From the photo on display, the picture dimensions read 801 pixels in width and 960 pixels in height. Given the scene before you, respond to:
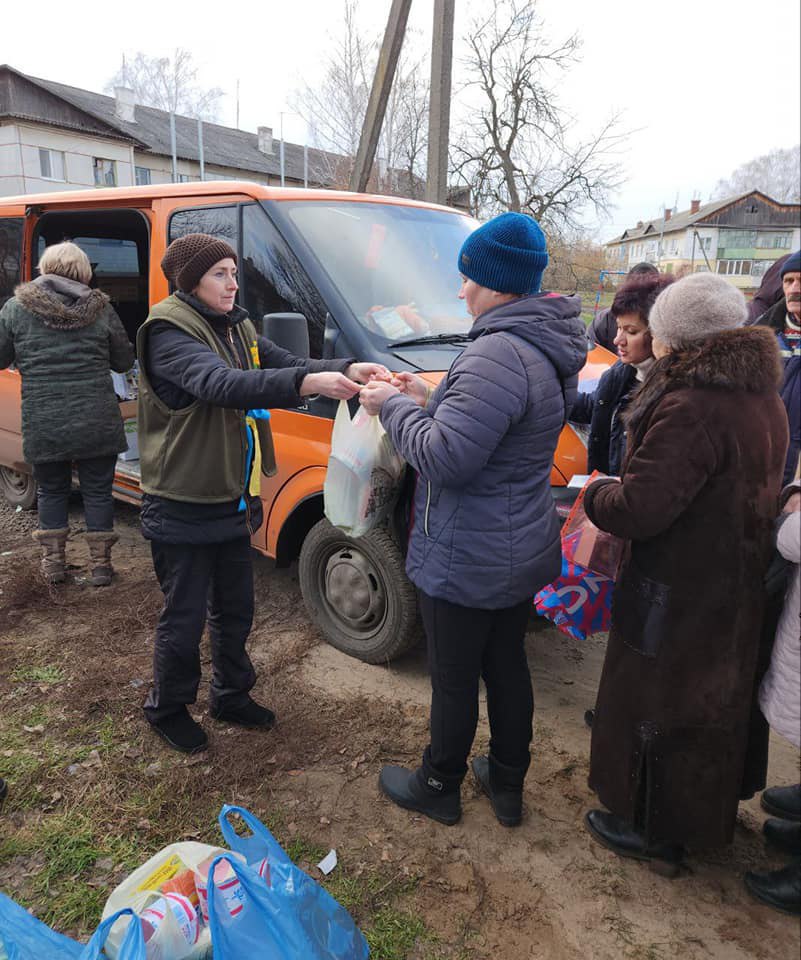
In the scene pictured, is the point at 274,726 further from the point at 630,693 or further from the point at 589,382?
the point at 589,382

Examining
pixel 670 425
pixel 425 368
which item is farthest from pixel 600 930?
pixel 425 368

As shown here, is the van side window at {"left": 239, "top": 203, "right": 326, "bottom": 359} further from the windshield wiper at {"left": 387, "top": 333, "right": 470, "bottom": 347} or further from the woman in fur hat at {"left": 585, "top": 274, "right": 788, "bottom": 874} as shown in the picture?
the woman in fur hat at {"left": 585, "top": 274, "right": 788, "bottom": 874}

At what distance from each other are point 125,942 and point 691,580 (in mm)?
1701

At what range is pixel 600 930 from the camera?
211cm

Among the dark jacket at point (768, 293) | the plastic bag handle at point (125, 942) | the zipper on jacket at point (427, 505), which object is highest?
the dark jacket at point (768, 293)

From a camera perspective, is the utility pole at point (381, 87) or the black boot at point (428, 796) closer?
the black boot at point (428, 796)

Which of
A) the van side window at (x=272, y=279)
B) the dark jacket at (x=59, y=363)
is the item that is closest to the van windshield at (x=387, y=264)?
the van side window at (x=272, y=279)

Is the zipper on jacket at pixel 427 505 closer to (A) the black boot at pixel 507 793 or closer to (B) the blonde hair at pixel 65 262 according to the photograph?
(A) the black boot at pixel 507 793

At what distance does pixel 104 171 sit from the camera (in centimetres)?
3781

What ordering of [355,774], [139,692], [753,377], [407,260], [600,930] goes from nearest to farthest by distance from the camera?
[753,377] < [600,930] < [355,774] < [139,692] < [407,260]

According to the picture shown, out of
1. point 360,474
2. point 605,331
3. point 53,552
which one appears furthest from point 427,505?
point 53,552

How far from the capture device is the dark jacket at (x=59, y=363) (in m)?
4.21

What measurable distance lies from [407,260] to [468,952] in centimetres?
298

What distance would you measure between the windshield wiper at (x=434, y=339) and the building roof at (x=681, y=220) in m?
69.0
